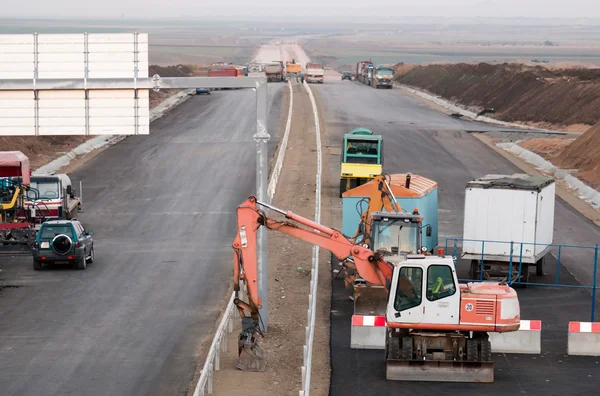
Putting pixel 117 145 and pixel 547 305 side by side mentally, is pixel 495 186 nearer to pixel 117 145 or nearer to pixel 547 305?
pixel 547 305

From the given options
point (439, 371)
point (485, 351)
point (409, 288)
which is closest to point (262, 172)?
point (409, 288)

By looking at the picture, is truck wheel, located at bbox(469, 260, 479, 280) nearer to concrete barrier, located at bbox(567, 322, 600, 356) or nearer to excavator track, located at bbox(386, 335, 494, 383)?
concrete barrier, located at bbox(567, 322, 600, 356)

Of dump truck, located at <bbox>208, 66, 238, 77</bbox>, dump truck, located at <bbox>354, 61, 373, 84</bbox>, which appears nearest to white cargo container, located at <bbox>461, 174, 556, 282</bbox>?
dump truck, located at <bbox>208, 66, 238, 77</bbox>

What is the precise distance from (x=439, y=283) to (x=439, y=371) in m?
1.88

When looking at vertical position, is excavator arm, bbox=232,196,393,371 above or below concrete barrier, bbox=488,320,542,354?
above

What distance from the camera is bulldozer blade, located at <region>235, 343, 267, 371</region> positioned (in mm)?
21828

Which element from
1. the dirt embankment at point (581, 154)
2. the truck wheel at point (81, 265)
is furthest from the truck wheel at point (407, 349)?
the dirt embankment at point (581, 154)

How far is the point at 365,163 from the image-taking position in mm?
48094

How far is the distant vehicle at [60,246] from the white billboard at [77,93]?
8583 mm

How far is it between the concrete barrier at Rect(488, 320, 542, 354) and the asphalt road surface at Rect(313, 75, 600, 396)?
270mm

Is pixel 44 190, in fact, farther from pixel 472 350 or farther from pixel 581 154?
pixel 581 154

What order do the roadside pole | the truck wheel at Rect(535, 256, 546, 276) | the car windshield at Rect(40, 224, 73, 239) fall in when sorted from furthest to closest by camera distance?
the car windshield at Rect(40, 224, 73, 239) → the truck wheel at Rect(535, 256, 546, 276) → the roadside pole

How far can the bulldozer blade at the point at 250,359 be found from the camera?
71.6 feet

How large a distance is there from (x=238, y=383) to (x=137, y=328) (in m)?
5.39
